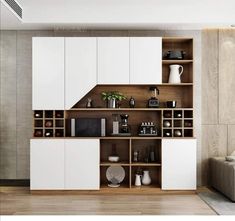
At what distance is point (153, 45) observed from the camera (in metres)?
5.68

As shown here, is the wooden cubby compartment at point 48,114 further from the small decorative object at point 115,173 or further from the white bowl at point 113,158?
the small decorative object at point 115,173

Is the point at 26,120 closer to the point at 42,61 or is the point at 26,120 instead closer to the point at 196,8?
the point at 42,61

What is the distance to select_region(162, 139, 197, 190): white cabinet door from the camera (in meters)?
5.61

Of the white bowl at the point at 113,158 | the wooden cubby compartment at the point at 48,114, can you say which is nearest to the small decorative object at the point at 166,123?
the white bowl at the point at 113,158

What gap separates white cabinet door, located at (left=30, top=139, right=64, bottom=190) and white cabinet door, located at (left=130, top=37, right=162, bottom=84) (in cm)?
150

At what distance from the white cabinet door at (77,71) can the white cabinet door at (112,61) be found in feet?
0.34

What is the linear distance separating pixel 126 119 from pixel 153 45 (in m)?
1.20

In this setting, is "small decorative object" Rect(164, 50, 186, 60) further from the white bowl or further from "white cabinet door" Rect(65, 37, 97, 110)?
the white bowl

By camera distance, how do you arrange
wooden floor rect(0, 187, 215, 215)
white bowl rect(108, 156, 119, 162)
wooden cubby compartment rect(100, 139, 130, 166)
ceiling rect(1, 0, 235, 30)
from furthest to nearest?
wooden cubby compartment rect(100, 139, 130, 166) < white bowl rect(108, 156, 119, 162) < ceiling rect(1, 0, 235, 30) < wooden floor rect(0, 187, 215, 215)

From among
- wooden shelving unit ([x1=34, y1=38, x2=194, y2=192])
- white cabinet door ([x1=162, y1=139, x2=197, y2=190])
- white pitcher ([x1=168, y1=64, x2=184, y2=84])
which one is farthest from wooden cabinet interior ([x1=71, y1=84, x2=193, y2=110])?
white cabinet door ([x1=162, y1=139, x2=197, y2=190])

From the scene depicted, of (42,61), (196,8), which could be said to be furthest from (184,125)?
(42,61)

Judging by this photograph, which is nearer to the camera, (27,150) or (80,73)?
(80,73)

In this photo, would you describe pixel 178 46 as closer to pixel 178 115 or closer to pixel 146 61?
pixel 146 61

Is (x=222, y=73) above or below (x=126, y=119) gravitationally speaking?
above
